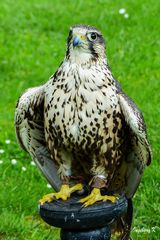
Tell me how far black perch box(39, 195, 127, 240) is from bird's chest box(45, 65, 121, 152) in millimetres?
401

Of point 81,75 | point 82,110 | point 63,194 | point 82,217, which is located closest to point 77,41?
point 81,75

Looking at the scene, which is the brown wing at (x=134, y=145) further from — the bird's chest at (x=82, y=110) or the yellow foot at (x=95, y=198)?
the yellow foot at (x=95, y=198)

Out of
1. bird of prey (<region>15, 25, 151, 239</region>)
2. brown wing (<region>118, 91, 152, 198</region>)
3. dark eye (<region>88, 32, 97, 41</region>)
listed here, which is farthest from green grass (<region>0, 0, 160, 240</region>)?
dark eye (<region>88, 32, 97, 41</region>)

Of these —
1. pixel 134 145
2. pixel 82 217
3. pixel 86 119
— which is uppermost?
pixel 86 119

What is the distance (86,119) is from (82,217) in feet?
1.97

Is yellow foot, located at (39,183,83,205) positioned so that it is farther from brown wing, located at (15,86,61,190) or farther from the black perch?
brown wing, located at (15,86,61,190)

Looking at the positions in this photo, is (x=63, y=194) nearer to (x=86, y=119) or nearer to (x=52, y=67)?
(x=86, y=119)

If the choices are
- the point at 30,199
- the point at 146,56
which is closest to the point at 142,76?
the point at 146,56

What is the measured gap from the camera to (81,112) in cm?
453

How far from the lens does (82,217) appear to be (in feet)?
14.0

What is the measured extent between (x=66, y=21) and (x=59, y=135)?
20.1 ft

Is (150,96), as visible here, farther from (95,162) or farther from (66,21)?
(95,162)

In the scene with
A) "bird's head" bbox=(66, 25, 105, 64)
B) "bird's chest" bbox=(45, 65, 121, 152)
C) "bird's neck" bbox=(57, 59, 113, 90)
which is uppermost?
"bird's head" bbox=(66, 25, 105, 64)

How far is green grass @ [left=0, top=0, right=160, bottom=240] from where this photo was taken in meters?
6.07
